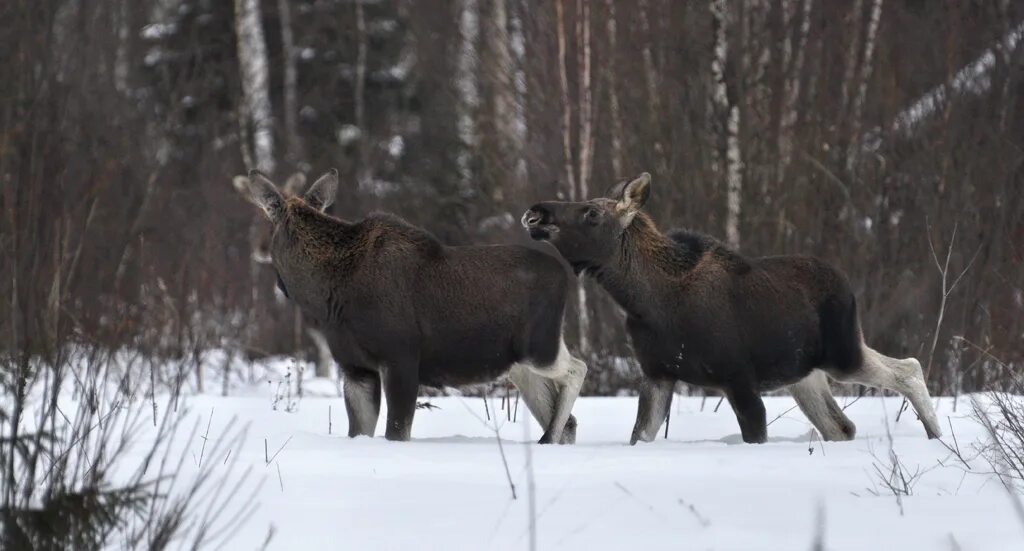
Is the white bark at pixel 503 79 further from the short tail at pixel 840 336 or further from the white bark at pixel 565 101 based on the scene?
the short tail at pixel 840 336

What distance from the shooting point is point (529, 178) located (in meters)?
15.6

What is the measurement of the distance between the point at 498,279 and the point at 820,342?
1738mm

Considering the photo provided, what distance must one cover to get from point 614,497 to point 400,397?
7.31 feet

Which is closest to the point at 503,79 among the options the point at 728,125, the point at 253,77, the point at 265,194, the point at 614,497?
the point at 728,125

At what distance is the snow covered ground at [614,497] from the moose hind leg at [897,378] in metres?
0.50

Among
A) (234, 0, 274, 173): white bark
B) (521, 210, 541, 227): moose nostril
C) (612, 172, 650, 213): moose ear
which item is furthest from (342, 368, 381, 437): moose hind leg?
(234, 0, 274, 173): white bark

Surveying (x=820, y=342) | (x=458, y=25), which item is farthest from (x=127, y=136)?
(x=820, y=342)

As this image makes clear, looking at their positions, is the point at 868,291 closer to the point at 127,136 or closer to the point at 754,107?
the point at 754,107

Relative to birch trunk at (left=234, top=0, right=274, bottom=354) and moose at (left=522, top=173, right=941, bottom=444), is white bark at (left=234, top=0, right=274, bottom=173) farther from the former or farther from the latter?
moose at (left=522, top=173, right=941, bottom=444)

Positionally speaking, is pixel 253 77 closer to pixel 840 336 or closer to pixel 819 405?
pixel 819 405

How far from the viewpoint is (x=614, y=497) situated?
5.43 metres

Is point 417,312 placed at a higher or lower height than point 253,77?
lower

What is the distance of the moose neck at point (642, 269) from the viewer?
7809 mm

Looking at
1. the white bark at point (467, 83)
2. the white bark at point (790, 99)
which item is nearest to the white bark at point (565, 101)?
the white bark at point (467, 83)
